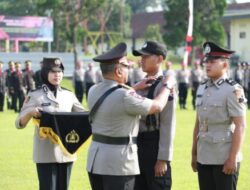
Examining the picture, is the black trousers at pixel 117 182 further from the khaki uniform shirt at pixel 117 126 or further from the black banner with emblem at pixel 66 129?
the black banner with emblem at pixel 66 129

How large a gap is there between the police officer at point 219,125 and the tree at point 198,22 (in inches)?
1419

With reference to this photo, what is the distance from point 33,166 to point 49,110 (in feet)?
13.8

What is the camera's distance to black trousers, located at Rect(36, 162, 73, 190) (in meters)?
5.73

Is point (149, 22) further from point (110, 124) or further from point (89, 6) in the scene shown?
point (110, 124)

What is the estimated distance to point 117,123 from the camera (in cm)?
465

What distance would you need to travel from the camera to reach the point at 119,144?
15.4ft

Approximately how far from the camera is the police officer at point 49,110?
572 cm

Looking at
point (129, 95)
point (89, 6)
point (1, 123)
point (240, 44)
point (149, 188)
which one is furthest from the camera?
point (240, 44)

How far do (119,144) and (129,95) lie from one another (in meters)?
0.42

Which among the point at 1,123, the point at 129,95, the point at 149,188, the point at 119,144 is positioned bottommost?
the point at 1,123

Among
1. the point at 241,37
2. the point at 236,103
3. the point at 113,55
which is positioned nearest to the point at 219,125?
the point at 236,103

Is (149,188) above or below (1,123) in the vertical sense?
above

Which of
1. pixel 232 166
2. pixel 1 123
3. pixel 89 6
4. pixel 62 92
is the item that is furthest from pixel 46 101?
pixel 89 6

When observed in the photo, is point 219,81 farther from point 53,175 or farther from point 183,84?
point 183,84
